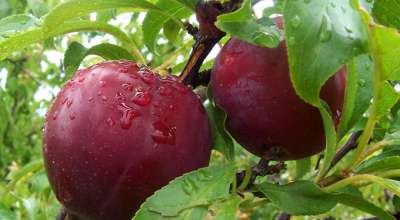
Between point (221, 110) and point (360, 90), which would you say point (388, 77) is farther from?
point (221, 110)

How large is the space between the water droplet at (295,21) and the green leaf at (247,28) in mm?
93

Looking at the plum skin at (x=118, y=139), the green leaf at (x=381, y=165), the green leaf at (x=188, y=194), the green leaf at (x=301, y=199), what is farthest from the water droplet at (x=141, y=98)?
the green leaf at (x=381, y=165)

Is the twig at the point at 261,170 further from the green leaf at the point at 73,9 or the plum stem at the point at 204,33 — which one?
the green leaf at the point at 73,9

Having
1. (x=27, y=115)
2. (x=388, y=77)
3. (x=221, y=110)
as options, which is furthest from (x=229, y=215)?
(x=27, y=115)

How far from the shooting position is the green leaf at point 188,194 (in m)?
0.70

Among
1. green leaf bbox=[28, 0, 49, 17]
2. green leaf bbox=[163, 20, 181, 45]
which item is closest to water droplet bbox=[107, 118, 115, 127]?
green leaf bbox=[163, 20, 181, 45]

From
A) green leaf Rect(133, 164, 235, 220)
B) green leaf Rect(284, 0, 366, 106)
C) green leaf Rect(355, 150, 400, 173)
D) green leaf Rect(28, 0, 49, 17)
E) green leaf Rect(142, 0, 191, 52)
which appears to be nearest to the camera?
green leaf Rect(284, 0, 366, 106)

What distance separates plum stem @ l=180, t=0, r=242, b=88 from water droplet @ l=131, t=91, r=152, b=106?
124mm

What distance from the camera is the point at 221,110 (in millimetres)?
835

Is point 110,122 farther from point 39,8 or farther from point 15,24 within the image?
point 39,8

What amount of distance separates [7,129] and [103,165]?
2488 millimetres

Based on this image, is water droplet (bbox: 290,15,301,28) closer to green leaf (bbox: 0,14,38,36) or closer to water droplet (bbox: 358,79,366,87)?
water droplet (bbox: 358,79,366,87)

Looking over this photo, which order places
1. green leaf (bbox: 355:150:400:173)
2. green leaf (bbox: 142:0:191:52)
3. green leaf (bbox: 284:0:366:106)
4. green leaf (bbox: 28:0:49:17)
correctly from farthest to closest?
green leaf (bbox: 28:0:49:17) → green leaf (bbox: 142:0:191:52) → green leaf (bbox: 355:150:400:173) → green leaf (bbox: 284:0:366:106)

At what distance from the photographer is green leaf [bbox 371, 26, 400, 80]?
64 centimetres
